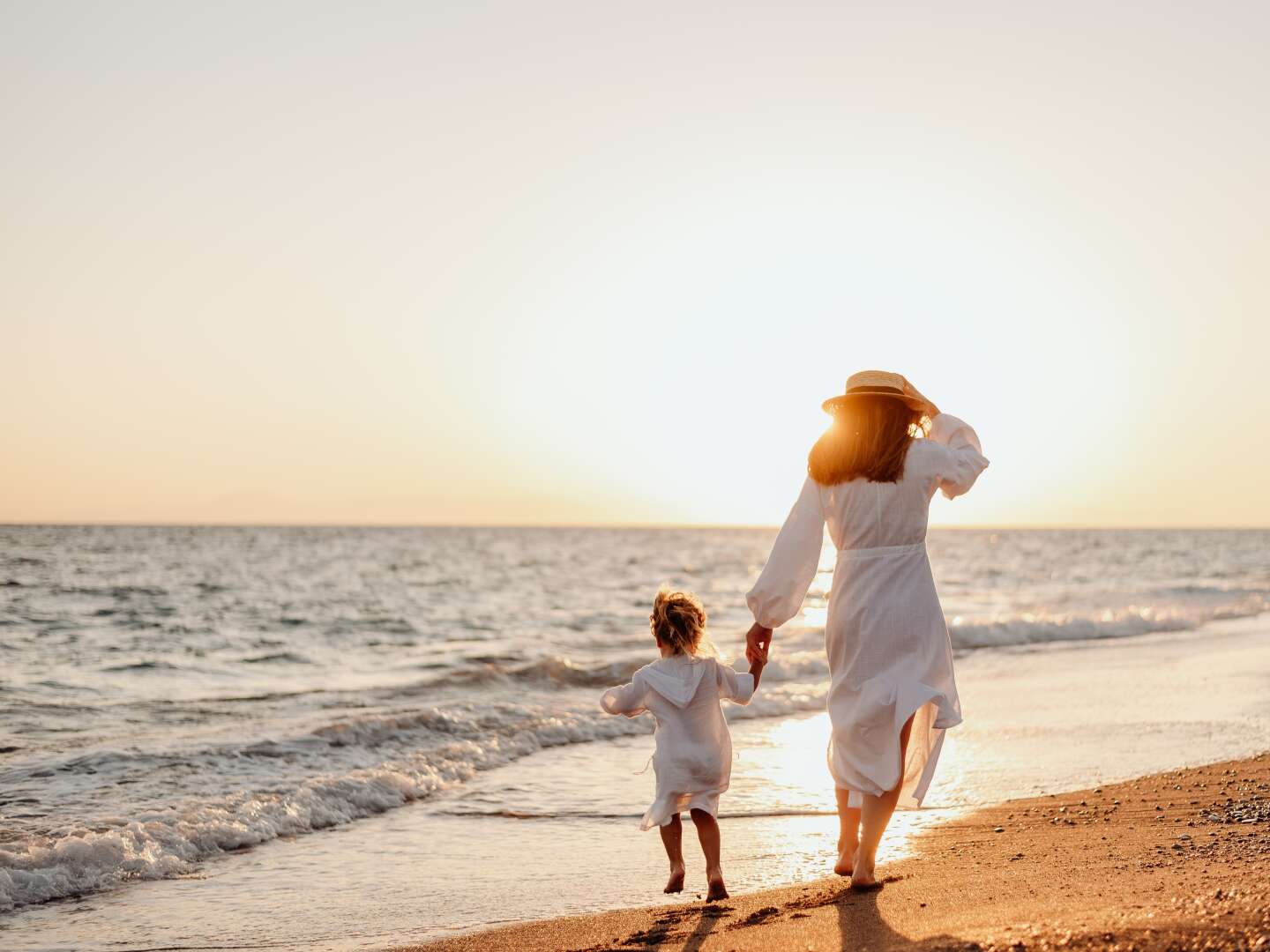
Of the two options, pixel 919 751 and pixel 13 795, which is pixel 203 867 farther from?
pixel 919 751

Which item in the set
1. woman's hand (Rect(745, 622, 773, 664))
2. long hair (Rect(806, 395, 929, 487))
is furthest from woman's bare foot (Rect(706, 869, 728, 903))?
long hair (Rect(806, 395, 929, 487))

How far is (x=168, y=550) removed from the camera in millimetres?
57031

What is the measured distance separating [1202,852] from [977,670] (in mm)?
11473

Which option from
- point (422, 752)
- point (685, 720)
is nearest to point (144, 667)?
point (422, 752)

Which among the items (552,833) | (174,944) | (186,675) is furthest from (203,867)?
(186,675)

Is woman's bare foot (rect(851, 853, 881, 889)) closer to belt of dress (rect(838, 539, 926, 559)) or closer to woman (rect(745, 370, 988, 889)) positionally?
woman (rect(745, 370, 988, 889))

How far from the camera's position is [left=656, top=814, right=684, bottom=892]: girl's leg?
5.14 m

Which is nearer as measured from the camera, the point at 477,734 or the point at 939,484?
the point at 939,484

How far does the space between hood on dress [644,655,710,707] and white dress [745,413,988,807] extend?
643 mm

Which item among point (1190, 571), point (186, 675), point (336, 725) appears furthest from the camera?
point (1190, 571)

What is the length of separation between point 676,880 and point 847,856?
75cm

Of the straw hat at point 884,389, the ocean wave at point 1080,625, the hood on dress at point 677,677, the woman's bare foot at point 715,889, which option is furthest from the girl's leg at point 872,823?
the ocean wave at point 1080,625

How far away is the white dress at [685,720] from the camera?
5.21 meters

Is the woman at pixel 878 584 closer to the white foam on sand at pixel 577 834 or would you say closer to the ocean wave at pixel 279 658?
the white foam on sand at pixel 577 834
